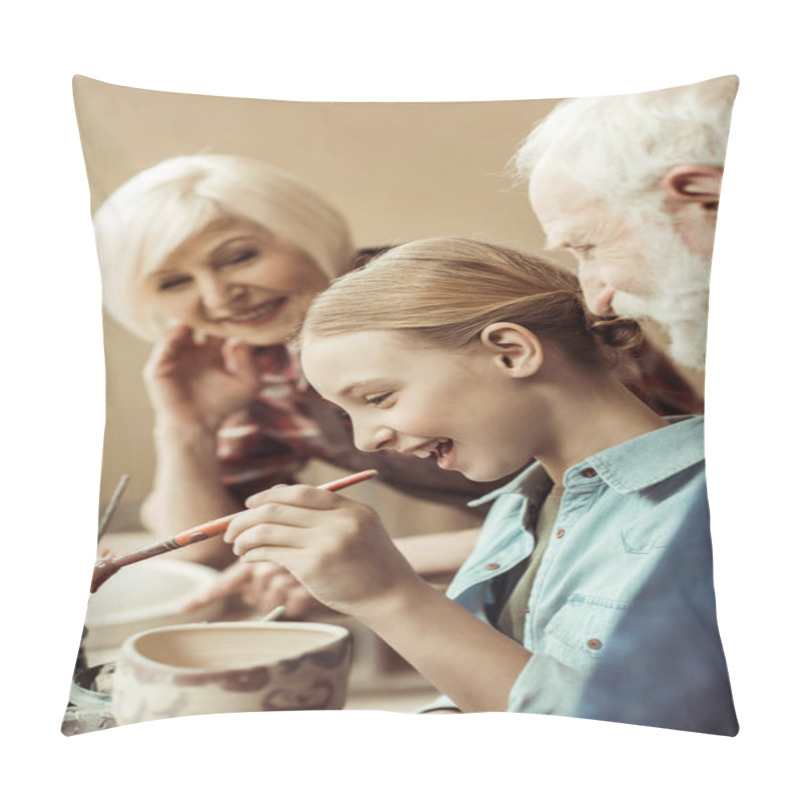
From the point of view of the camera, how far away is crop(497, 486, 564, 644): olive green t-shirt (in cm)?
151

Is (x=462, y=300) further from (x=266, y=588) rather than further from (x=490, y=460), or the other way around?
(x=266, y=588)

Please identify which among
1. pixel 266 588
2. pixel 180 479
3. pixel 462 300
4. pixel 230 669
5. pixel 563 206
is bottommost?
pixel 230 669

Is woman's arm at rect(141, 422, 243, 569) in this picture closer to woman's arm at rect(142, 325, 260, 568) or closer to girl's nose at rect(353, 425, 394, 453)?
woman's arm at rect(142, 325, 260, 568)

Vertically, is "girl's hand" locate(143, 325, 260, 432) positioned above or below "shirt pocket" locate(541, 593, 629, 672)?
above

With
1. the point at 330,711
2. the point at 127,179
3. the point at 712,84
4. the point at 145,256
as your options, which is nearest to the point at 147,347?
the point at 145,256

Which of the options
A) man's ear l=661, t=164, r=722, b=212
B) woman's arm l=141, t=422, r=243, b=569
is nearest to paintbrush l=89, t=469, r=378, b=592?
woman's arm l=141, t=422, r=243, b=569

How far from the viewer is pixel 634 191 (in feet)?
4.92

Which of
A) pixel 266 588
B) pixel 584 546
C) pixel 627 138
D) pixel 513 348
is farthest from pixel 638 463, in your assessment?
pixel 266 588

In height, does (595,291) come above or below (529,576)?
above

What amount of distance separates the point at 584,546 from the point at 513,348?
0.31 m

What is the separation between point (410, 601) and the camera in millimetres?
1503

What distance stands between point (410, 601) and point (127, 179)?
2.43ft

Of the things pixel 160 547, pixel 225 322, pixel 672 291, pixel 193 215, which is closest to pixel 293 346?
pixel 225 322

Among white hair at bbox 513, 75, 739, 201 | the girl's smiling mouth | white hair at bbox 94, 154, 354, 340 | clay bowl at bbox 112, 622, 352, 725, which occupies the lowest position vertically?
clay bowl at bbox 112, 622, 352, 725
